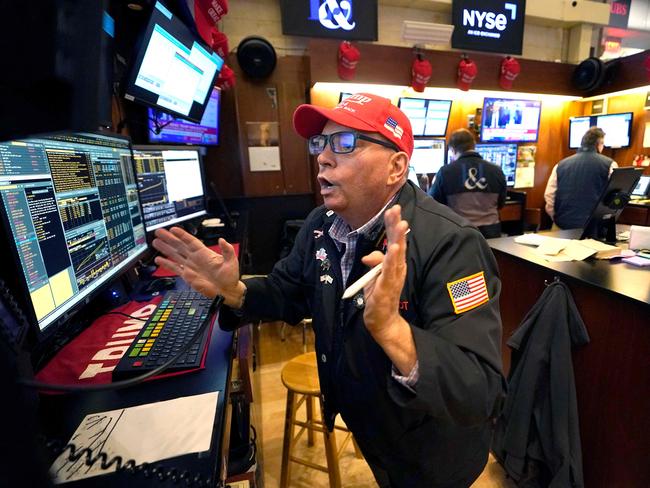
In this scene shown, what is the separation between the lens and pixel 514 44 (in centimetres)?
434

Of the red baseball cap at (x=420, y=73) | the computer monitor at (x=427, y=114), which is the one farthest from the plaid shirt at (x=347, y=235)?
the computer monitor at (x=427, y=114)

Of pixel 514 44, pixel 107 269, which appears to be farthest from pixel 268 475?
pixel 514 44

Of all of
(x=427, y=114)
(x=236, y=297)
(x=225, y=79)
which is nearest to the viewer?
(x=236, y=297)

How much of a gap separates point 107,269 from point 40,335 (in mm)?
408

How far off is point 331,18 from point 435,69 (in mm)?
1336

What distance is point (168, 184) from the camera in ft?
6.67

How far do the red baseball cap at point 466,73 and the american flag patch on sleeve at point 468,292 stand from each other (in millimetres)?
3981

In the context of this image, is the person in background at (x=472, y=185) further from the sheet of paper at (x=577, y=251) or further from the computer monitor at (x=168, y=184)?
the computer monitor at (x=168, y=184)

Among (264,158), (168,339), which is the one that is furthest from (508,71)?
(168,339)

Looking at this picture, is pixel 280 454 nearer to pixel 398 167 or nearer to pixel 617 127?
pixel 398 167

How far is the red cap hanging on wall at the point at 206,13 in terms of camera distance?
7.32 ft

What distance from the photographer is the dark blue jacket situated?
3.56 m

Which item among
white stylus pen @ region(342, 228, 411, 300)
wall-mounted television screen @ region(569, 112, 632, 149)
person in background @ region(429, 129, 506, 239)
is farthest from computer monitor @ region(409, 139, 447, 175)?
white stylus pen @ region(342, 228, 411, 300)

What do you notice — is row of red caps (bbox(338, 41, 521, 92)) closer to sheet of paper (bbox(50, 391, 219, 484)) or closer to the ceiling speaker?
the ceiling speaker
